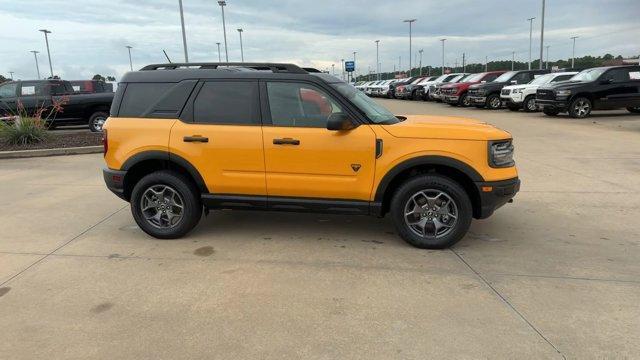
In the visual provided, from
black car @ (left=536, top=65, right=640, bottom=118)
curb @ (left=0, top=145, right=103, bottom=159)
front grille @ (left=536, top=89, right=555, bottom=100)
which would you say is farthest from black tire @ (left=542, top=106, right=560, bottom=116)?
curb @ (left=0, top=145, right=103, bottom=159)

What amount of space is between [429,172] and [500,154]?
Result: 680mm

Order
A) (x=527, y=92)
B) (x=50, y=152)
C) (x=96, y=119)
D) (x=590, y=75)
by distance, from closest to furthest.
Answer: (x=50, y=152) < (x=96, y=119) < (x=590, y=75) < (x=527, y=92)

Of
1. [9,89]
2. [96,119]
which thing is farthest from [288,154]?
[9,89]

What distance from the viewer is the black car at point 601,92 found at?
1681 cm

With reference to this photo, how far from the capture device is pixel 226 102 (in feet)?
16.3

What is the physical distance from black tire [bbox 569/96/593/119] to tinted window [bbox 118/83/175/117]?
1570 cm

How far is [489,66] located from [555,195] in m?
95.9

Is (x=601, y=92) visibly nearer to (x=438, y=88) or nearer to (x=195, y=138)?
(x=438, y=88)

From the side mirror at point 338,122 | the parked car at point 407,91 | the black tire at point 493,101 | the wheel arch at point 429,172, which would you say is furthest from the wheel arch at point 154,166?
the parked car at point 407,91

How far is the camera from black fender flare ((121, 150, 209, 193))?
498 cm

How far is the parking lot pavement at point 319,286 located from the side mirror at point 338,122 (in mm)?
1199

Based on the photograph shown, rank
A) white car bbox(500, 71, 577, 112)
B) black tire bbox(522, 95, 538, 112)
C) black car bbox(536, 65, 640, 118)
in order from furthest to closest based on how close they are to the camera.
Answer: black tire bbox(522, 95, 538, 112) < white car bbox(500, 71, 577, 112) < black car bbox(536, 65, 640, 118)

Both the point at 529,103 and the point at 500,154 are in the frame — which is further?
the point at 529,103

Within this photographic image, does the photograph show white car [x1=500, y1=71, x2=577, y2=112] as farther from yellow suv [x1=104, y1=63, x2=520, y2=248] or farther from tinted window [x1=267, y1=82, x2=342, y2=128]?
tinted window [x1=267, y1=82, x2=342, y2=128]
